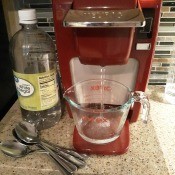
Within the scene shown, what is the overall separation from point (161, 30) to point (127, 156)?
394 mm

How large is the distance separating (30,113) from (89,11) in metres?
0.35

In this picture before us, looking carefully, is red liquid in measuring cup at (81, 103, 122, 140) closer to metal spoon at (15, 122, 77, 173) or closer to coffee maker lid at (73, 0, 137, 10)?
metal spoon at (15, 122, 77, 173)

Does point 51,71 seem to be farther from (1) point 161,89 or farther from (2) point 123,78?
(1) point 161,89

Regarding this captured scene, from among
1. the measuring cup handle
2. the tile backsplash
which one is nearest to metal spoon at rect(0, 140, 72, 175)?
the measuring cup handle

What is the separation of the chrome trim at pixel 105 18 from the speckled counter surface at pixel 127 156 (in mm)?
283

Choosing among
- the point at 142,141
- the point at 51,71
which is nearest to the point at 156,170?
the point at 142,141

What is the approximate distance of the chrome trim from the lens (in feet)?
1.16

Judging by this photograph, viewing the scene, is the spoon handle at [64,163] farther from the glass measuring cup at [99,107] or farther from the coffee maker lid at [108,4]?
the coffee maker lid at [108,4]

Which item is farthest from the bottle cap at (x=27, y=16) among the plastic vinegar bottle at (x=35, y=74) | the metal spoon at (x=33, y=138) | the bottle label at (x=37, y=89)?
the metal spoon at (x=33, y=138)

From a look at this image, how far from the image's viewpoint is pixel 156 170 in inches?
18.0

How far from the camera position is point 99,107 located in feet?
1.90

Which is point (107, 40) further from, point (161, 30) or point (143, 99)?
point (161, 30)

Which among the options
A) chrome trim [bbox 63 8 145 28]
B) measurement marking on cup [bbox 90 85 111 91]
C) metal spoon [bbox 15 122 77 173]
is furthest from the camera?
measurement marking on cup [bbox 90 85 111 91]

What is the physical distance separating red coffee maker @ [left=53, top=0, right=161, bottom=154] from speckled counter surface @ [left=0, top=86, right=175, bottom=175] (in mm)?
25
